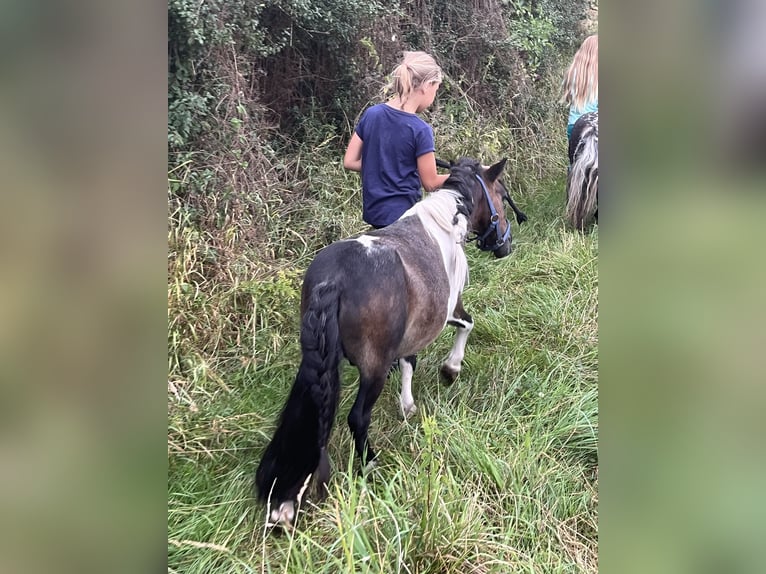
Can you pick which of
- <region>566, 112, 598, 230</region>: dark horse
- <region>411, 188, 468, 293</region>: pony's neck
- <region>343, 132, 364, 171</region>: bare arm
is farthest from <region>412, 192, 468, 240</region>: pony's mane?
<region>566, 112, 598, 230</region>: dark horse

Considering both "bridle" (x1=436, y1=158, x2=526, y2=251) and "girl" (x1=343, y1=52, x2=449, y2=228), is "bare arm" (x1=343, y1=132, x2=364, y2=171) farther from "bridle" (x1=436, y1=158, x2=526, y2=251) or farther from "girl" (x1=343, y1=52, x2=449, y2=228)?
"bridle" (x1=436, y1=158, x2=526, y2=251)

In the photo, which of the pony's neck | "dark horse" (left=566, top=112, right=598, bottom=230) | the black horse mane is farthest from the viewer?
"dark horse" (left=566, top=112, right=598, bottom=230)

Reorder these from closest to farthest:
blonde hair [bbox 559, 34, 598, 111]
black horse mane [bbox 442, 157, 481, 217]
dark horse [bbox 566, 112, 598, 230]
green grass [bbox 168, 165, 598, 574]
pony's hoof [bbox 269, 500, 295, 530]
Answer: green grass [bbox 168, 165, 598, 574] → pony's hoof [bbox 269, 500, 295, 530] → blonde hair [bbox 559, 34, 598, 111] → black horse mane [bbox 442, 157, 481, 217] → dark horse [bbox 566, 112, 598, 230]

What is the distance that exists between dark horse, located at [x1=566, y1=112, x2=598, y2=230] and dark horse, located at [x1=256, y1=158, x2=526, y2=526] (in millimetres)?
2091

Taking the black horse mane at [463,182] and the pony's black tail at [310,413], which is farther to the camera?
the black horse mane at [463,182]

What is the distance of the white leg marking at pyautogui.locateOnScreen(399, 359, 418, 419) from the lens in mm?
2967

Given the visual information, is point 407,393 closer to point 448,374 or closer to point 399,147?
point 448,374

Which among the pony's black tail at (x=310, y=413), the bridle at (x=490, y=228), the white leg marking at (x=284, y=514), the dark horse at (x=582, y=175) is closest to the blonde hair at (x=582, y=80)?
the dark horse at (x=582, y=175)

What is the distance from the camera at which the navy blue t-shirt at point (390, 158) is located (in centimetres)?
300

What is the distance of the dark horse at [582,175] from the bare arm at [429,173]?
1.88 metres

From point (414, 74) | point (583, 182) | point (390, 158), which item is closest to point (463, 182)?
point (390, 158)

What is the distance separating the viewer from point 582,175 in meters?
4.50

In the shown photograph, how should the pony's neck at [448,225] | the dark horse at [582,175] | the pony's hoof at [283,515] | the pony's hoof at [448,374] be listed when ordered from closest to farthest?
the pony's hoof at [283,515] → the pony's neck at [448,225] → the pony's hoof at [448,374] → the dark horse at [582,175]

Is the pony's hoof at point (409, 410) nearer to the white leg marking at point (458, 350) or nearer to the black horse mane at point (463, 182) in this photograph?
the white leg marking at point (458, 350)
